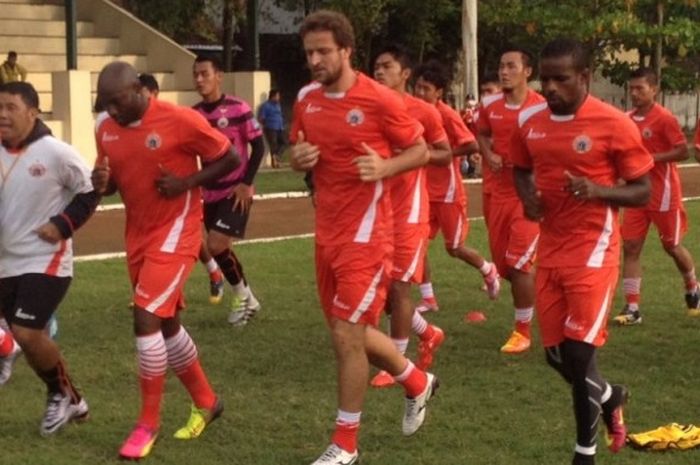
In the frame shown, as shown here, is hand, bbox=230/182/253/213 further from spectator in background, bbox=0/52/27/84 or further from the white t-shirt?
spectator in background, bbox=0/52/27/84

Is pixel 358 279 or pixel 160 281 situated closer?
pixel 358 279

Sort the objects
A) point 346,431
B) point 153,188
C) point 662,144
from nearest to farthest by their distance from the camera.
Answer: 1. point 346,431
2. point 153,188
3. point 662,144

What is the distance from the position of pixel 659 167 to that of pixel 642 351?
200 cm

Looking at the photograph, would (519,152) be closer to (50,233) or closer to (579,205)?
(579,205)

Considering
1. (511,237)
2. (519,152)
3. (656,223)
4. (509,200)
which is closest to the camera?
(519,152)

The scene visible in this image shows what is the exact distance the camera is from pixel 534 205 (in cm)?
701

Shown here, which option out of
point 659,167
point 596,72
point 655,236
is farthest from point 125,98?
point 596,72

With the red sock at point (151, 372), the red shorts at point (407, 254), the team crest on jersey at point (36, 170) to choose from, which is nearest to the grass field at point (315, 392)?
the red sock at point (151, 372)

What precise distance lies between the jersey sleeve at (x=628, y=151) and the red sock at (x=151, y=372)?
257 centimetres

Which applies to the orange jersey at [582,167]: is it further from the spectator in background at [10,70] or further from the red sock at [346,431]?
the spectator in background at [10,70]

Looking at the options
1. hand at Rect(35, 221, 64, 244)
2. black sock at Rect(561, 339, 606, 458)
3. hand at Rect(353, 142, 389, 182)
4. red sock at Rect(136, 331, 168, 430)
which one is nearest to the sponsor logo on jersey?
hand at Rect(353, 142, 389, 182)

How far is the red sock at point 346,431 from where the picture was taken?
23.2 feet

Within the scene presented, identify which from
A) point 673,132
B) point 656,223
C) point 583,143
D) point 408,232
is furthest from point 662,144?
point 583,143

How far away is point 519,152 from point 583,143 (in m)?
0.49
